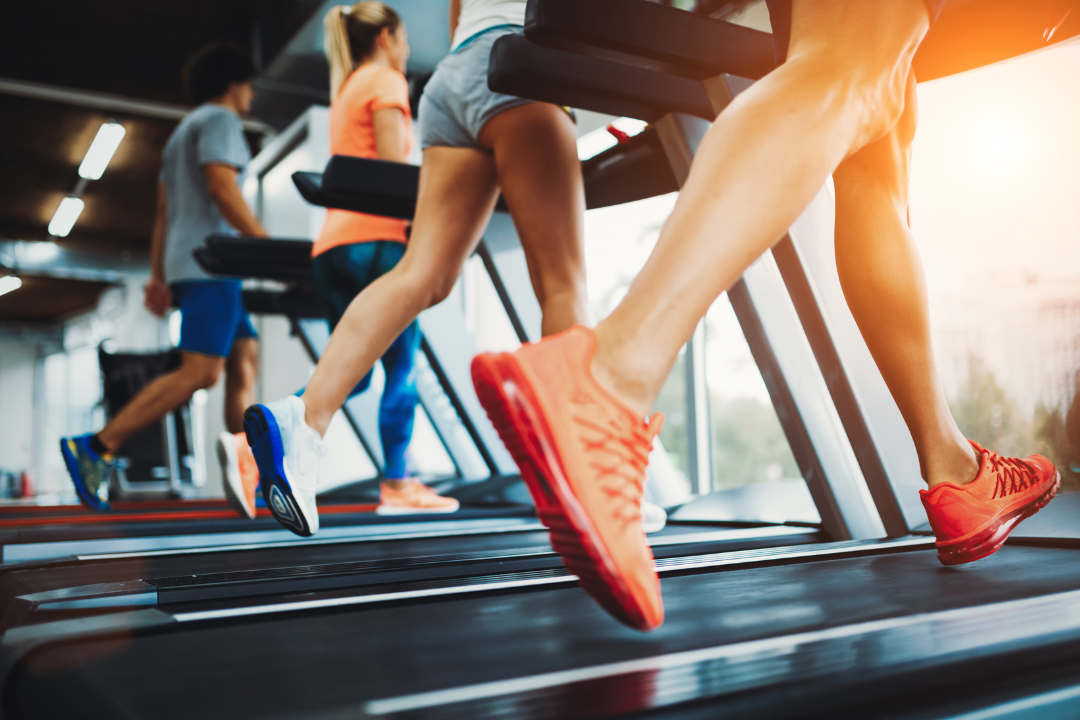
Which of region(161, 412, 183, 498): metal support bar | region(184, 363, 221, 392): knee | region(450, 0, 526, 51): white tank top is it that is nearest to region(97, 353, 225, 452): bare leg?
region(184, 363, 221, 392): knee

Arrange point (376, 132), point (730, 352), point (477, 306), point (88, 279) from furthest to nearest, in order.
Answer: point (88, 279)
point (477, 306)
point (730, 352)
point (376, 132)

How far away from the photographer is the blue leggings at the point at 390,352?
212 centimetres

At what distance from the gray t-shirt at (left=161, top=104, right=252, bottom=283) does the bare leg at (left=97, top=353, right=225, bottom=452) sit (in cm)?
33

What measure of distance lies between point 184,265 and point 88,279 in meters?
10.3

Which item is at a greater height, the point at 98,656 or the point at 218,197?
the point at 218,197

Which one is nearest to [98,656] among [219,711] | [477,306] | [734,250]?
[219,711]

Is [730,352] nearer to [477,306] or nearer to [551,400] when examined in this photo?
[477,306]

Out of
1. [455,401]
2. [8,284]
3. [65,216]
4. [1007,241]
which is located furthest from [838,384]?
[8,284]

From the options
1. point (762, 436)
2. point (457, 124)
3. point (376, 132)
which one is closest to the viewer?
point (457, 124)

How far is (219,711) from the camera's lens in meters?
0.48

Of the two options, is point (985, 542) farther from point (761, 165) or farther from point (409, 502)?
point (409, 502)

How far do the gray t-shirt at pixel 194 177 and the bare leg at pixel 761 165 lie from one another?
2295 mm

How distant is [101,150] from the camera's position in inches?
283

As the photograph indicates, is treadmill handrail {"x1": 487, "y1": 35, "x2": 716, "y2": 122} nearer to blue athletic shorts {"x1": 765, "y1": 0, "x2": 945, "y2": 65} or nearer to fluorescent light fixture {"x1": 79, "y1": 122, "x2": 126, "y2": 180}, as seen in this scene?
blue athletic shorts {"x1": 765, "y1": 0, "x2": 945, "y2": 65}
